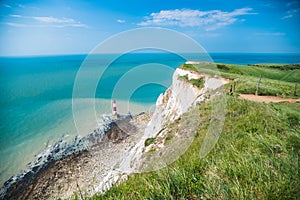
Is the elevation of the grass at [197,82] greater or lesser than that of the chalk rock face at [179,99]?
greater

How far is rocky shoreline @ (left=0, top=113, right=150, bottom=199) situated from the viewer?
12.6 metres

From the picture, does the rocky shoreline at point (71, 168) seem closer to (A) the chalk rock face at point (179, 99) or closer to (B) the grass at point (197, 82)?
(A) the chalk rock face at point (179, 99)

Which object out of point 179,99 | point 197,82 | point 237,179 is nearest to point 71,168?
point 179,99

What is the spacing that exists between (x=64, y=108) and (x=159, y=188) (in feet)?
121

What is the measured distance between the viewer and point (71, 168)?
15.2 meters

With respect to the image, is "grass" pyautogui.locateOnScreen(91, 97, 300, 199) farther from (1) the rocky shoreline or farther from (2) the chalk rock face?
(2) the chalk rock face

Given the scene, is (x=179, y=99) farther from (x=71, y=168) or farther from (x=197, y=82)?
(x=71, y=168)

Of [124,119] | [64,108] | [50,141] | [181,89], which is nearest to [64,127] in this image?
[50,141]

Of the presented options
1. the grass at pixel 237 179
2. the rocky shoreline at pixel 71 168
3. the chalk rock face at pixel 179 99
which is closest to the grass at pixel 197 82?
the chalk rock face at pixel 179 99

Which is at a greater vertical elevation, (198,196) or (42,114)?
(198,196)

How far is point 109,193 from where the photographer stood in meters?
3.44

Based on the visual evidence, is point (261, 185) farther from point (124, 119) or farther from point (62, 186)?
point (124, 119)

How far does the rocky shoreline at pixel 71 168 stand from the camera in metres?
12.6

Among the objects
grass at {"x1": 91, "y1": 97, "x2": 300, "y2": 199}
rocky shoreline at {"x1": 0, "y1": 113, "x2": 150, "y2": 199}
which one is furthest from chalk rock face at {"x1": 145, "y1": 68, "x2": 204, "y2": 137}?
grass at {"x1": 91, "y1": 97, "x2": 300, "y2": 199}
